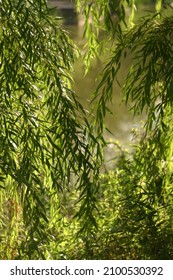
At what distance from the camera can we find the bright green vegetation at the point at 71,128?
7.26 ft

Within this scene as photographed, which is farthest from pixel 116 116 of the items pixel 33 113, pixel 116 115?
pixel 33 113

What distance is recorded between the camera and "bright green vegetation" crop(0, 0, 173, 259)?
2.21 metres

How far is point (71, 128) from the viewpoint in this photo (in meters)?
2.25

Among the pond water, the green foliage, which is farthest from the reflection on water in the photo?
the green foliage

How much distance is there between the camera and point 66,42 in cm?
254

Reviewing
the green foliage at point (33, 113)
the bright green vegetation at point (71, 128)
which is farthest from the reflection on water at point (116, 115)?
the green foliage at point (33, 113)

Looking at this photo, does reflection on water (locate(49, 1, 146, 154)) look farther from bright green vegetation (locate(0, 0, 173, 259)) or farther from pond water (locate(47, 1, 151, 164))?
bright green vegetation (locate(0, 0, 173, 259))

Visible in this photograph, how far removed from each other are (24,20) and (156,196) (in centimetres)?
109

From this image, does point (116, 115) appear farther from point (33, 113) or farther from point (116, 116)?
point (33, 113)

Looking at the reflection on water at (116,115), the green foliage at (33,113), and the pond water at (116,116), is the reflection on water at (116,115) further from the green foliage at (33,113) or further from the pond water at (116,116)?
the green foliage at (33,113)

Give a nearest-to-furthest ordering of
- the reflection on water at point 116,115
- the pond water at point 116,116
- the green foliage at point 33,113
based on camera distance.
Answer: the green foliage at point 33,113 → the pond water at point 116,116 → the reflection on water at point 116,115

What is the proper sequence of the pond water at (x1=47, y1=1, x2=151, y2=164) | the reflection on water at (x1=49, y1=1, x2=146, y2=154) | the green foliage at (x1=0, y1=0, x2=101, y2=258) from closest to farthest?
the green foliage at (x1=0, y1=0, x2=101, y2=258) → the pond water at (x1=47, y1=1, x2=151, y2=164) → the reflection on water at (x1=49, y1=1, x2=146, y2=154)

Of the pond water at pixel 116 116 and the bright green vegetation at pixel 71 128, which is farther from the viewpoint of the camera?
the pond water at pixel 116 116
